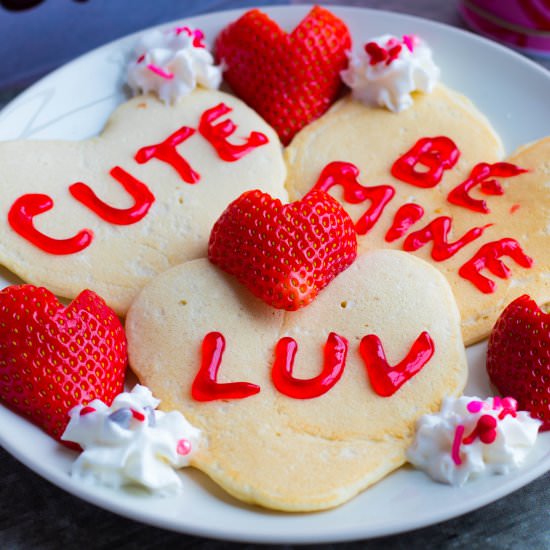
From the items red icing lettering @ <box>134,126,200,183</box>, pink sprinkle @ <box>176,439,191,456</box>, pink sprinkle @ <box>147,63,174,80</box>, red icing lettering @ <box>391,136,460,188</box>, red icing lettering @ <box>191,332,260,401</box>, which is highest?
pink sprinkle @ <box>147,63,174,80</box>

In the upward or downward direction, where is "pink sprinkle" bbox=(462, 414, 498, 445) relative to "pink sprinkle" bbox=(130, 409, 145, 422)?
upward

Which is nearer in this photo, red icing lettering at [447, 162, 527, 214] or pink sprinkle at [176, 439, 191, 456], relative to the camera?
pink sprinkle at [176, 439, 191, 456]

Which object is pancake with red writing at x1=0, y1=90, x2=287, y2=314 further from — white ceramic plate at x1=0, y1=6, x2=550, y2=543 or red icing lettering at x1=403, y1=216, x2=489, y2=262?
red icing lettering at x1=403, y1=216, x2=489, y2=262

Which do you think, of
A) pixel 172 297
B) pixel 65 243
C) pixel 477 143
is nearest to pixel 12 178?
pixel 65 243

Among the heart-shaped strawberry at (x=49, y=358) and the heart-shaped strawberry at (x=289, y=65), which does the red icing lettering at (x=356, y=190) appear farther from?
the heart-shaped strawberry at (x=49, y=358)

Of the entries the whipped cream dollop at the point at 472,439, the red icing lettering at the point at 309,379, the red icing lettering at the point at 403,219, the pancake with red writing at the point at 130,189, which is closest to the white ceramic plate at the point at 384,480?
the whipped cream dollop at the point at 472,439

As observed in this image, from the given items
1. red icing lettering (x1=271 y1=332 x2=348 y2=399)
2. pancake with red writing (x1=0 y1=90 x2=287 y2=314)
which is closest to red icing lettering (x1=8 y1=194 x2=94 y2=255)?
pancake with red writing (x1=0 y1=90 x2=287 y2=314)
